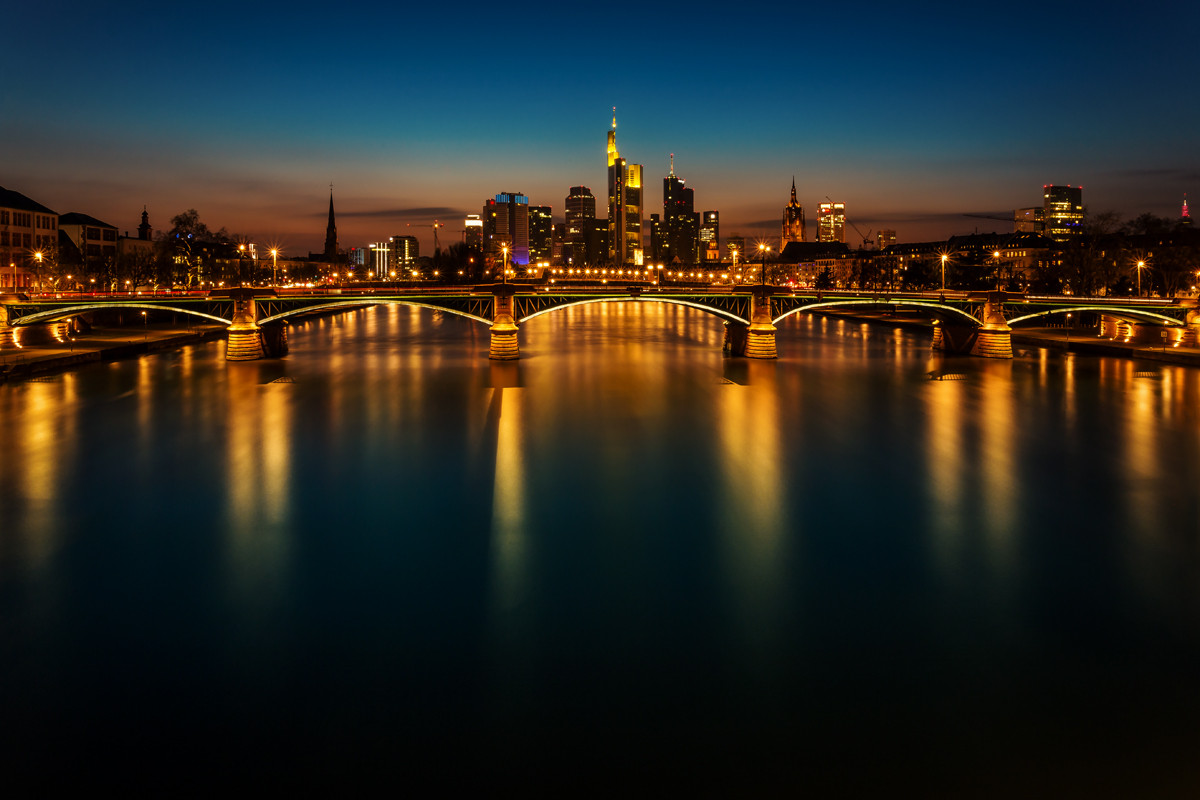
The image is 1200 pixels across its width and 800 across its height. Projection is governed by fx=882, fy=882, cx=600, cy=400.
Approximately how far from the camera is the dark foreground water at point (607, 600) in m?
13.0

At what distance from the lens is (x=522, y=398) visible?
167 feet

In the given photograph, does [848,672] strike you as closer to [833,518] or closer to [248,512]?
[833,518]

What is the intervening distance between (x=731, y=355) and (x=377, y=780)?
210ft

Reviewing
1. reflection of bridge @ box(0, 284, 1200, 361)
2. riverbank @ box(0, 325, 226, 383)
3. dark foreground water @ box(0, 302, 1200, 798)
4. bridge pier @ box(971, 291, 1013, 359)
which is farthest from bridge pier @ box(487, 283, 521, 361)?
bridge pier @ box(971, 291, 1013, 359)

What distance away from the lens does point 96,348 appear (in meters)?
69.4

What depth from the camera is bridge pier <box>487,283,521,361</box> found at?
2616 inches

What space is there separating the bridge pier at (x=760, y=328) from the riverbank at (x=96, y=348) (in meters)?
49.7

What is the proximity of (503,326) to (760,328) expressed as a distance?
2034cm

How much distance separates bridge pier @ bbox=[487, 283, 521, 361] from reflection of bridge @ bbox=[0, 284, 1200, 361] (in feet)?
0.25

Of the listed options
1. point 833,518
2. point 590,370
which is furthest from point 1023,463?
point 590,370

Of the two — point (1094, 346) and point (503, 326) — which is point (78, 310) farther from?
point (1094, 346)

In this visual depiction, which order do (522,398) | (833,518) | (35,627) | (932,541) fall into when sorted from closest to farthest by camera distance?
(35,627) → (932,541) → (833,518) → (522,398)

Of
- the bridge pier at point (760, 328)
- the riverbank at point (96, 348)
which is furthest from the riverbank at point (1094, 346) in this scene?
the riverbank at point (96, 348)

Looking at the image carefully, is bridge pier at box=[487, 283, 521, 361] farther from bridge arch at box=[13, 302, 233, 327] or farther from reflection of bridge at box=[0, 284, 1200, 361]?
bridge arch at box=[13, 302, 233, 327]
